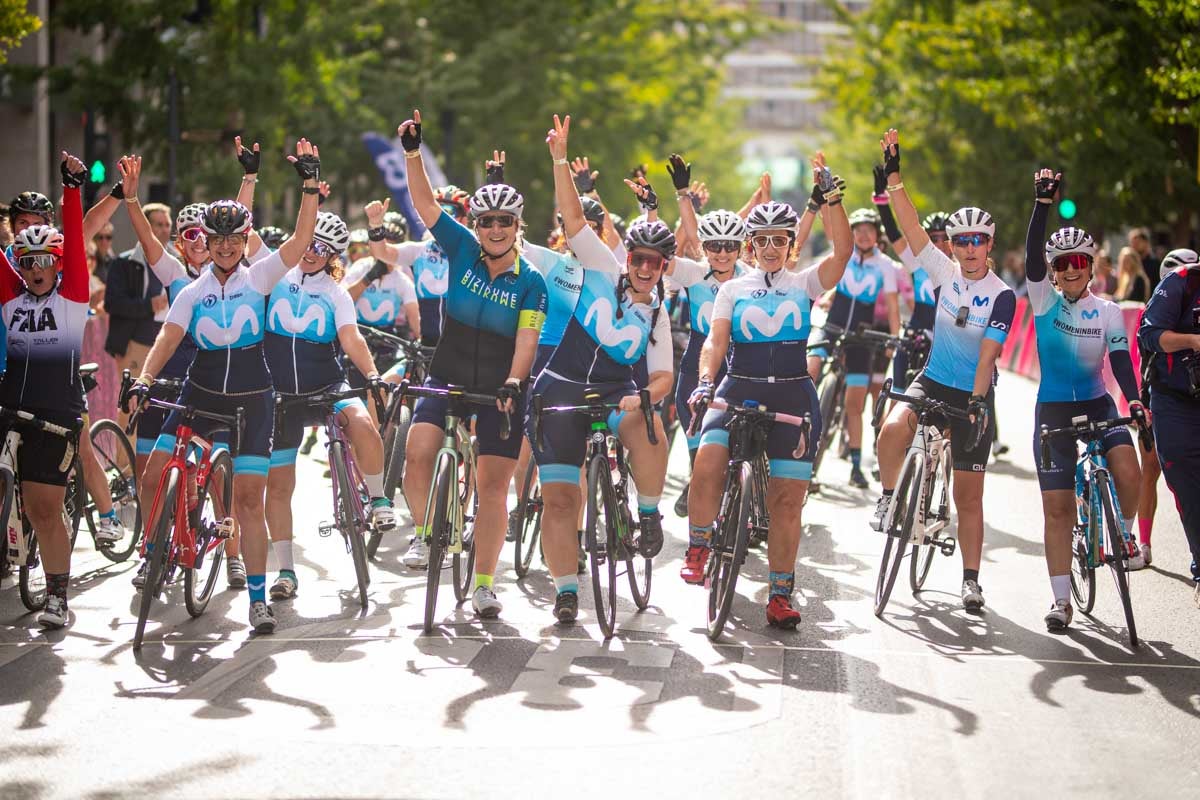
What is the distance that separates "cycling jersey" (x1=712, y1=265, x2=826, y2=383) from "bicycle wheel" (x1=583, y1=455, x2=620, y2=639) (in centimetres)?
98

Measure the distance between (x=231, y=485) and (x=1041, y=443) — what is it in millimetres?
4159

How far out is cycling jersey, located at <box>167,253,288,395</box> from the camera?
9.41 m

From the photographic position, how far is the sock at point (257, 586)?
30.6ft

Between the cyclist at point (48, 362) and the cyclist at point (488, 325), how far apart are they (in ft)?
5.96

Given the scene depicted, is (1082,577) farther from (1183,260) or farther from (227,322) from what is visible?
(227,322)

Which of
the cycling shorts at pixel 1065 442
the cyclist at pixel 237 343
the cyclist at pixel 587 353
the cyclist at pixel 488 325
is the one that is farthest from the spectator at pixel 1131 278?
the cyclist at pixel 237 343

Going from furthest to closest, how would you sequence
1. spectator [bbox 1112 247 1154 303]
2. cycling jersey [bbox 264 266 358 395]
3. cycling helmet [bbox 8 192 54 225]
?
spectator [bbox 1112 247 1154 303] → cycling helmet [bbox 8 192 54 225] → cycling jersey [bbox 264 266 358 395]

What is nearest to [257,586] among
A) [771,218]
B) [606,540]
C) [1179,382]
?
[606,540]

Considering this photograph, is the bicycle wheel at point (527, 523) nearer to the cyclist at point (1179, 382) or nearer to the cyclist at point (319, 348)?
the cyclist at point (319, 348)

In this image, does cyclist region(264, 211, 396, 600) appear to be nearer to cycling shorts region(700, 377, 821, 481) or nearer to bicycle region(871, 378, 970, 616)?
cycling shorts region(700, 377, 821, 481)

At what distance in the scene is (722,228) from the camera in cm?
1077

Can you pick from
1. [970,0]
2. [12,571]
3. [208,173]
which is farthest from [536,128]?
[12,571]

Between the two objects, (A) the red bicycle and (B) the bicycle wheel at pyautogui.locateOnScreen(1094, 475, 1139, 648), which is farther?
(B) the bicycle wheel at pyautogui.locateOnScreen(1094, 475, 1139, 648)

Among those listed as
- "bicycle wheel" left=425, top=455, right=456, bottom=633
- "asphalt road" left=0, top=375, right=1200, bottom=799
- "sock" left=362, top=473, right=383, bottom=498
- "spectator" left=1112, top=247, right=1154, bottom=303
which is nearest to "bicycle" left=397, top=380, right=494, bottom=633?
"bicycle wheel" left=425, top=455, right=456, bottom=633
